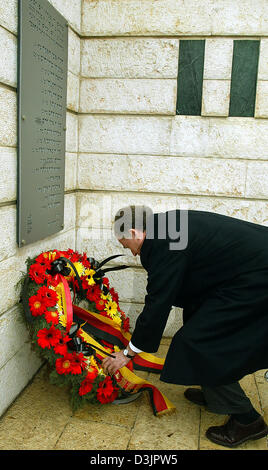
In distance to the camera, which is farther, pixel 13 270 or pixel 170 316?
pixel 170 316

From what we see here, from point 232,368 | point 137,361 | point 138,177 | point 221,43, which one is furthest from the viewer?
point 138,177

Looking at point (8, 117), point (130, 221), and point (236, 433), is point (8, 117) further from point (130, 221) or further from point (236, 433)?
point (236, 433)

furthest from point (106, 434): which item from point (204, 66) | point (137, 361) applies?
point (204, 66)

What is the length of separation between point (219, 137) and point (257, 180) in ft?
1.98

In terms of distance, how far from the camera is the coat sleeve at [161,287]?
3.04 m

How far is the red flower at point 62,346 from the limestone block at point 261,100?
117 inches

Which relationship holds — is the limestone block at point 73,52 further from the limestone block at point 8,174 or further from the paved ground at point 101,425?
the paved ground at point 101,425

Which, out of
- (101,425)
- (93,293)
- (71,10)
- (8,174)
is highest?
(71,10)

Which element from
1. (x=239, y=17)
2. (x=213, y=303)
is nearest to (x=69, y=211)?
(x=213, y=303)

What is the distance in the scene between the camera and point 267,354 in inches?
124

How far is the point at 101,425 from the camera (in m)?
3.41

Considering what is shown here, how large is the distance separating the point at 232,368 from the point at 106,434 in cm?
104

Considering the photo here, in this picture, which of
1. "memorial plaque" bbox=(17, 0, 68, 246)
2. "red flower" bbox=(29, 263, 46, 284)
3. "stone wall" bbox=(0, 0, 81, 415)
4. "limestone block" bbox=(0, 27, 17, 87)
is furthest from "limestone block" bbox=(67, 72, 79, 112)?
"red flower" bbox=(29, 263, 46, 284)

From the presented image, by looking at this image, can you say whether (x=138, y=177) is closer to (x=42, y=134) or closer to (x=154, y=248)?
(x=42, y=134)
